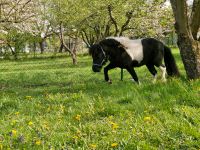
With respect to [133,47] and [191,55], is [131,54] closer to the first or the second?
[133,47]

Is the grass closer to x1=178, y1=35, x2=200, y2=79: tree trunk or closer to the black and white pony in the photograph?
x1=178, y1=35, x2=200, y2=79: tree trunk

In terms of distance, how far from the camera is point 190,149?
17.0ft

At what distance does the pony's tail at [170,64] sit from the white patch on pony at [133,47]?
46.8 inches

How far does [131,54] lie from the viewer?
13.4 metres

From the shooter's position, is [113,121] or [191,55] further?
[191,55]

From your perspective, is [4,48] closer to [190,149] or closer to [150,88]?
[150,88]

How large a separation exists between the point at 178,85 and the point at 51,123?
408 centimetres

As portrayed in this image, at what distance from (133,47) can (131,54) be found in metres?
0.28

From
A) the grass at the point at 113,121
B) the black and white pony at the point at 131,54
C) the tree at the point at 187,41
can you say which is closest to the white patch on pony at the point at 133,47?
the black and white pony at the point at 131,54

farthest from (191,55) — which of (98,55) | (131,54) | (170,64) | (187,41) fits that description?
(98,55)

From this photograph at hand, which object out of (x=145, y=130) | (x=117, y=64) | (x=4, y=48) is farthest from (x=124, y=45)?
(x=4, y=48)

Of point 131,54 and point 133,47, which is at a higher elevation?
point 133,47

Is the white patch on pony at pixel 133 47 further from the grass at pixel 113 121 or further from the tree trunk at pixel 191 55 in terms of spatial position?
the grass at pixel 113 121

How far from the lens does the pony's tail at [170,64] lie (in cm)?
1405
